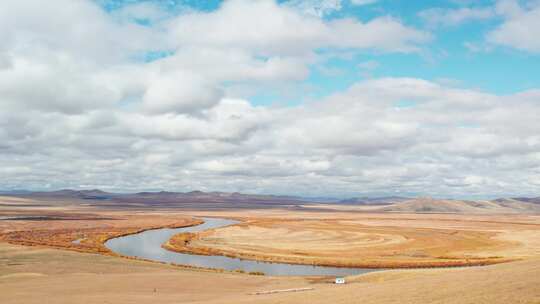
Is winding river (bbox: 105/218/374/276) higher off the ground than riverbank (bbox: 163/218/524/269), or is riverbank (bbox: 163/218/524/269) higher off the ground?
riverbank (bbox: 163/218/524/269)

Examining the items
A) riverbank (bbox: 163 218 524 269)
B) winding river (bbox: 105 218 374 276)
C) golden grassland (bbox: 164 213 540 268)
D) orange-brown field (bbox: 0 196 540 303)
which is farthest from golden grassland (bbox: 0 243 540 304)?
golden grassland (bbox: 164 213 540 268)

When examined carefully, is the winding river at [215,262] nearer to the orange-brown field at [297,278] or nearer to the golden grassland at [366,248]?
the golden grassland at [366,248]

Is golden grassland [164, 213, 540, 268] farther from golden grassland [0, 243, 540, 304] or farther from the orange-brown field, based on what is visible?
golden grassland [0, 243, 540, 304]

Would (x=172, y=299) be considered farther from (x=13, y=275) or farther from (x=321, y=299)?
(x=13, y=275)

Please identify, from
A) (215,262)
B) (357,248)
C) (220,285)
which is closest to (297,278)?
(220,285)

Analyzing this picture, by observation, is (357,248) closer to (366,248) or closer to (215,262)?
(366,248)

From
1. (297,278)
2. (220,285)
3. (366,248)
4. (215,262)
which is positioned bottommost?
(215,262)

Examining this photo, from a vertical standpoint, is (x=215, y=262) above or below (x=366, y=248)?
below

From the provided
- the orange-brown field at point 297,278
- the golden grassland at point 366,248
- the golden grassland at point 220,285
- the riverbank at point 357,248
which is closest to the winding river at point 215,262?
the riverbank at point 357,248

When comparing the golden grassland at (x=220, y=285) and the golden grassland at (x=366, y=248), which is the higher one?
the golden grassland at (x=220, y=285)

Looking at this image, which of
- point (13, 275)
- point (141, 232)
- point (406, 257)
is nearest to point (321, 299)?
point (13, 275)

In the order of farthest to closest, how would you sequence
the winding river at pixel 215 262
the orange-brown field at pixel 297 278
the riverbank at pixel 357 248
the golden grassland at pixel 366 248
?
1. the golden grassland at pixel 366 248
2. the riverbank at pixel 357 248
3. the winding river at pixel 215 262
4. the orange-brown field at pixel 297 278
